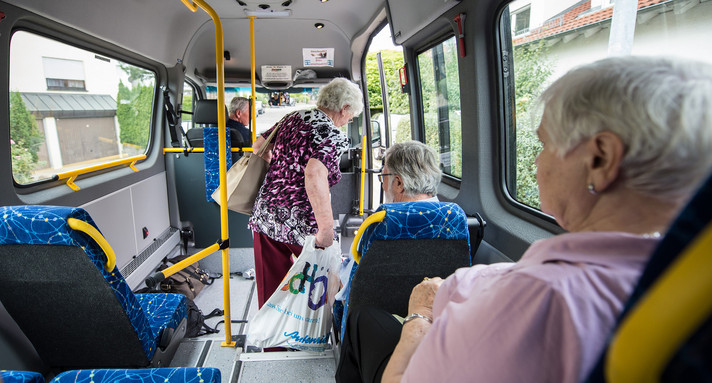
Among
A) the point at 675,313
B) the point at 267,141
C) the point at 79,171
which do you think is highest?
the point at 267,141

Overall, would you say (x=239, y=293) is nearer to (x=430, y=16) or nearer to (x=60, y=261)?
(x=60, y=261)

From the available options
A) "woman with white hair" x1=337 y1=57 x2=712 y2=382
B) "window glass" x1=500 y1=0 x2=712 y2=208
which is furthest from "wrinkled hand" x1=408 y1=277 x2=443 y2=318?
"window glass" x1=500 y1=0 x2=712 y2=208

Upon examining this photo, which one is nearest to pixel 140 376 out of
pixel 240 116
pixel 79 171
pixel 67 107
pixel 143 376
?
pixel 143 376

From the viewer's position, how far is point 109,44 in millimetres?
3162

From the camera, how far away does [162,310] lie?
2121 mm

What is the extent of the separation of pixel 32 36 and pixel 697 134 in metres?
3.36

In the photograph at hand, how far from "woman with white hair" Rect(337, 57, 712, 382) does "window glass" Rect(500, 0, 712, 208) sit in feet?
0.83

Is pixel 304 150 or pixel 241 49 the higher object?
pixel 241 49

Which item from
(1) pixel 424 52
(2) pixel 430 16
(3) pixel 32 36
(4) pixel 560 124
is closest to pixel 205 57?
(3) pixel 32 36

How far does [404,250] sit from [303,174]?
0.80 m

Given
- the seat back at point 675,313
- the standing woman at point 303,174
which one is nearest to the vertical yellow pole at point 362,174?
the standing woman at point 303,174

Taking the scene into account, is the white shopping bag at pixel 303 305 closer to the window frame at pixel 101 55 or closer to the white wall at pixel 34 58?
the window frame at pixel 101 55

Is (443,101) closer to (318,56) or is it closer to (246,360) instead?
(318,56)

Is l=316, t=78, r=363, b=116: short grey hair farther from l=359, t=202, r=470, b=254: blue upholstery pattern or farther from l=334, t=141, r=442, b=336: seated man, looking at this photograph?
l=359, t=202, r=470, b=254: blue upholstery pattern
